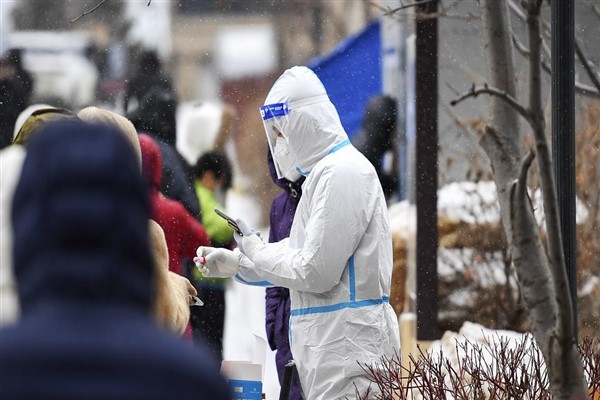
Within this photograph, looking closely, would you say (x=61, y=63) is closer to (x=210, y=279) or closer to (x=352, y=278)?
(x=210, y=279)

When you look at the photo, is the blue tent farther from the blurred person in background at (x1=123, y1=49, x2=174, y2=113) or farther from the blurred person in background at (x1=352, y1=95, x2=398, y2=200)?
the blurred person in background at (x1=123, y1=49, x2=174, y2=113)

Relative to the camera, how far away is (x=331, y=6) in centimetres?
734

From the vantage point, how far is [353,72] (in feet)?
23.9

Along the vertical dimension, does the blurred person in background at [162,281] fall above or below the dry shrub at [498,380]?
above

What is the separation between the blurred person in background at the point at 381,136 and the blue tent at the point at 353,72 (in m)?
0.04

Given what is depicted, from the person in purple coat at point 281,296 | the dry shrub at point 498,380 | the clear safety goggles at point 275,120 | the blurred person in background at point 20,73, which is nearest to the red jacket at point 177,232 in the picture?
the person in purple coat at point 281,296

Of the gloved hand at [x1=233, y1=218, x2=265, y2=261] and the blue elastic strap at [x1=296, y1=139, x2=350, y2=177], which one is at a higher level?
the blue elastic strap at [x1=296, y1=139, x2=350, y2=177]

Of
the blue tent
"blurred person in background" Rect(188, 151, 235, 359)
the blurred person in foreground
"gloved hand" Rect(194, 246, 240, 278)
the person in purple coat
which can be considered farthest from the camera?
the blue tent

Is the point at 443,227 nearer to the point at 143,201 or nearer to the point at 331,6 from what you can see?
the point at 331,6

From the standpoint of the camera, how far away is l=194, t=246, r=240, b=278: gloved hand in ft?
16.2

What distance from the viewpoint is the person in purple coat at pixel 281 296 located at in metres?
5.30

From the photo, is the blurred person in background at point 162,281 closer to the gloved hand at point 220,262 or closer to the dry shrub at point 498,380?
the gloved hand at point 220,262

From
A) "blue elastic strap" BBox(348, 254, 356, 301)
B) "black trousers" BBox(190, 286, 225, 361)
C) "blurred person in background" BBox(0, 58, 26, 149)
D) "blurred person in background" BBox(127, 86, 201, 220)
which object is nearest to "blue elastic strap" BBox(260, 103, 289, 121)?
"blue elastic strap" BBox(348, 254, 356, 301)

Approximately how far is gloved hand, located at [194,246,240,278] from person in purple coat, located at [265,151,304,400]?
17.1 inches
